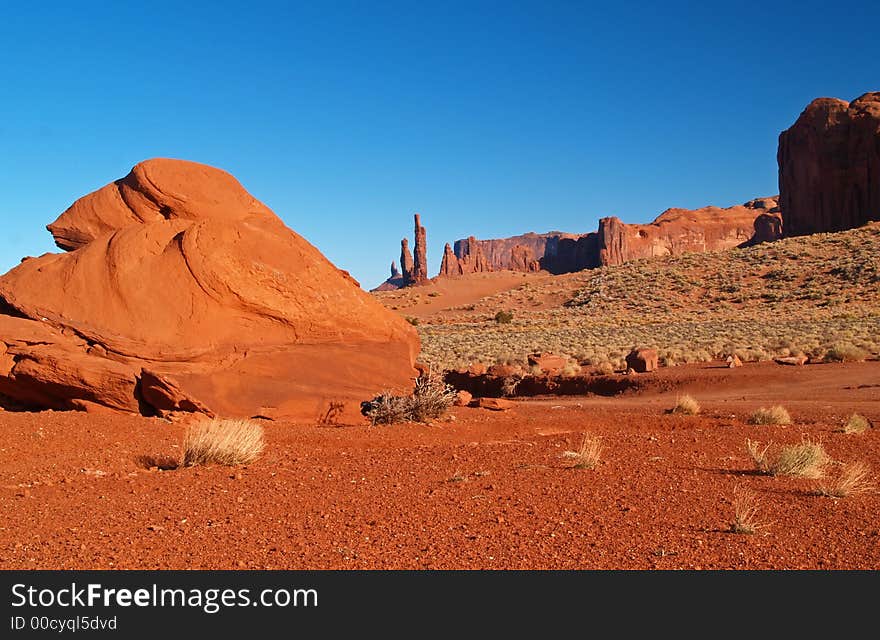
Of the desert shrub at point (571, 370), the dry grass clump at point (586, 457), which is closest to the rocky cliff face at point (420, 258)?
the desert shrub at point (571, 370)

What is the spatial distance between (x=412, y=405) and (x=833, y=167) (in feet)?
284

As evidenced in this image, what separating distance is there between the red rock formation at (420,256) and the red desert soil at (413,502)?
446 ft

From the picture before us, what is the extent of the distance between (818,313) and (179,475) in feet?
143

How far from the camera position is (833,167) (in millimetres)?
85750

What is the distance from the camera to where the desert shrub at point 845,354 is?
25.1m

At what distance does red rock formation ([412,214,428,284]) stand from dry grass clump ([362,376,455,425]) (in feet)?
436

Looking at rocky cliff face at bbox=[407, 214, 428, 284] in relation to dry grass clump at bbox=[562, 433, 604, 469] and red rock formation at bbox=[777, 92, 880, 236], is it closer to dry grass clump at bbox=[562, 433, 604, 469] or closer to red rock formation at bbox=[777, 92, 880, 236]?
red rock formation at bbox=[777, 92, 880, 236]

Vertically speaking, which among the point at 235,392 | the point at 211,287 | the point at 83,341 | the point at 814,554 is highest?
the point at 211,287

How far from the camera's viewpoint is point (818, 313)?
1750 inches

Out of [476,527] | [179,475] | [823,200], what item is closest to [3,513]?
[179,475]

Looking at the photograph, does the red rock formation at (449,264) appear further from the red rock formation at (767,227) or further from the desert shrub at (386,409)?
the desert shrub at (386,409)

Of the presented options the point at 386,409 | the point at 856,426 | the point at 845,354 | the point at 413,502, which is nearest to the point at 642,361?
the point at 845,354

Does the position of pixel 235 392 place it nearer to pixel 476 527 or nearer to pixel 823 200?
pixel 476 527

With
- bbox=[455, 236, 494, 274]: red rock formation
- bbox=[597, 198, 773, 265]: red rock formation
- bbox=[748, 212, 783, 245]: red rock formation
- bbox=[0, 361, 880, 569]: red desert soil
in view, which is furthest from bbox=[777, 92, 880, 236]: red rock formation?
bbox=[0, 361, 880, 569]: red desert soil
